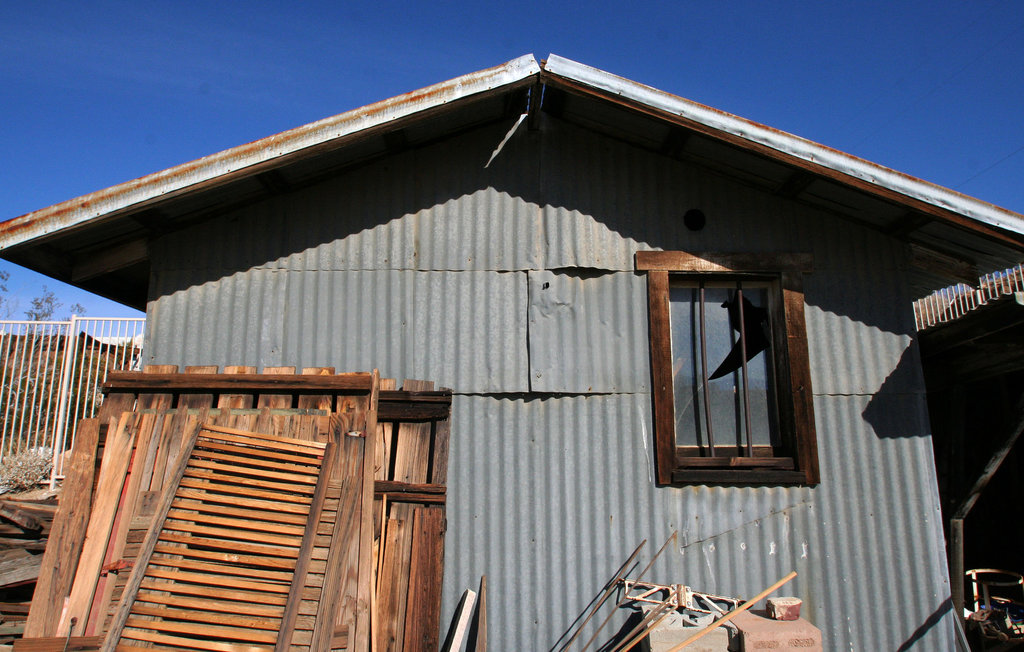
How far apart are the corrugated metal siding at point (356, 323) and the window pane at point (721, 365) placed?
126 cm

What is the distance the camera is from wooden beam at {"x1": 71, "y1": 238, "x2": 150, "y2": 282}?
5.00 meters

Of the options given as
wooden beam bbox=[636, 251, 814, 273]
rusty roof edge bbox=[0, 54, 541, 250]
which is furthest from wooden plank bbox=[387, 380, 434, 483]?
wooden beam bbox=[636, 251, 814, 273]

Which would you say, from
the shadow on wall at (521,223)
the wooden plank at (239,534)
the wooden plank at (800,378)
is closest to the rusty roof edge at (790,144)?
the shadow on wall at (521,223)

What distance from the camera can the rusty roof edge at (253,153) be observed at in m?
4.36

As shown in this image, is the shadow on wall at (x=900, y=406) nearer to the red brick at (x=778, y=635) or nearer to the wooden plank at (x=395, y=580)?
the red brick at (x=778, y=635)

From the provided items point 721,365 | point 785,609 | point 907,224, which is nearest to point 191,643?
point 785,609

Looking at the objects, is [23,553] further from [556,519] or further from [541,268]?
[541,268]

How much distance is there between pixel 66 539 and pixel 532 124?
4434 mm

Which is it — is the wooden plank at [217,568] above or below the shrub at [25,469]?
below

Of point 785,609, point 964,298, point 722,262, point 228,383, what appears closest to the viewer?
point 785,609

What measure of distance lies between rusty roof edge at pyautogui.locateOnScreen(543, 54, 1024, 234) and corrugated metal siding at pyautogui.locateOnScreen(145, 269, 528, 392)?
5.23 ft

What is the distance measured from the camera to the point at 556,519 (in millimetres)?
4719

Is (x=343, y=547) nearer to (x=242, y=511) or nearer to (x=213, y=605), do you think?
(x=242, y=511)

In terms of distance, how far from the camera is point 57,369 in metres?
11.2
